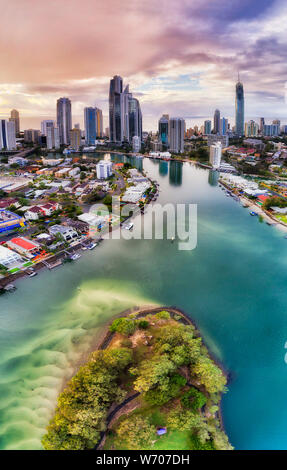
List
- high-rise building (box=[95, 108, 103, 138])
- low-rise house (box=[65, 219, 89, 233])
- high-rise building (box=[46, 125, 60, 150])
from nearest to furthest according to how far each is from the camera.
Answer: low-rise house (box=[65, 219, 89, 233])
high-rise building (box=[46, 125, 60, 150])
high-rise building (box=[95, 108, 103, 138])

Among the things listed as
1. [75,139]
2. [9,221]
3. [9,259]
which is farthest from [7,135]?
[9,259]

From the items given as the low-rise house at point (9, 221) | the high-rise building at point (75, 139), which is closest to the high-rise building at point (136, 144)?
the high-rise building at point (75, 139)

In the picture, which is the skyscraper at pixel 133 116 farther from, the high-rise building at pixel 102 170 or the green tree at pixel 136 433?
the green tree at pixel 136 433

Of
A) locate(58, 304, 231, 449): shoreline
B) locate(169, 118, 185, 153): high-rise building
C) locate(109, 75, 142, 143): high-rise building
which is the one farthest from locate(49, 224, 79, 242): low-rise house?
locate(109, 75, 142, 143): high-rise building

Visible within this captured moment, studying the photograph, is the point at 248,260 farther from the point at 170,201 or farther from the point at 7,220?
the point at 7,220

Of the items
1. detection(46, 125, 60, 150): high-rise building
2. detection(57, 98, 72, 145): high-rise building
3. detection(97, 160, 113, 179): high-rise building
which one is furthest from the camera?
detection(57, 98, 72, 145): high-rise building

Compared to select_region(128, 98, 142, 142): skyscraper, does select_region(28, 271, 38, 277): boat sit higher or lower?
lower

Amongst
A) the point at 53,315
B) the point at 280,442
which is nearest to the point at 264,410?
the point at 280,442

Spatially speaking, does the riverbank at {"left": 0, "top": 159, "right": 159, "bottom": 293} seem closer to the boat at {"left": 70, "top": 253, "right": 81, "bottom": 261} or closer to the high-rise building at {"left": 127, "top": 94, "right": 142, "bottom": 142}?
the boat at {"left": 70, "top": 253, "right": 81, "bottom": 261}

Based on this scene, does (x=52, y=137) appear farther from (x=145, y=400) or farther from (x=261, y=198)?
(x=145, y=400)
